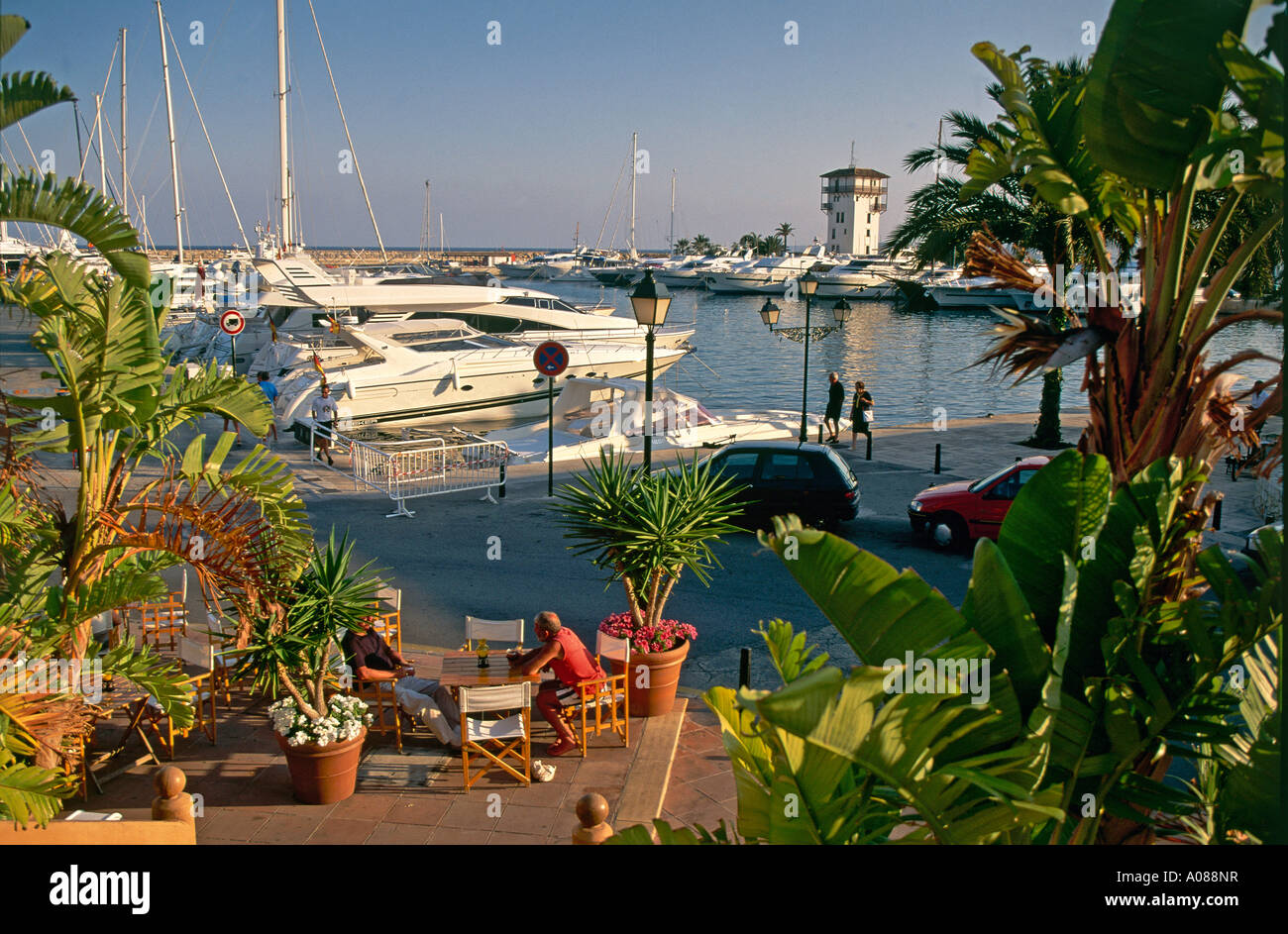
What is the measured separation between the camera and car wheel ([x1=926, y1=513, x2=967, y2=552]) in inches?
556

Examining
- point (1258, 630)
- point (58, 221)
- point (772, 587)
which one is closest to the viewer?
point (1258, 630)

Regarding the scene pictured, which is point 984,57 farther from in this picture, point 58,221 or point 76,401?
point 76,401

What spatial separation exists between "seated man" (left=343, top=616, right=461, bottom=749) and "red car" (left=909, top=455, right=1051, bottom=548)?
884 centimetres

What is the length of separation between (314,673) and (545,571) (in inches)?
242

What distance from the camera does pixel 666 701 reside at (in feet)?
27.8

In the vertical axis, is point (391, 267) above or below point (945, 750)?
above

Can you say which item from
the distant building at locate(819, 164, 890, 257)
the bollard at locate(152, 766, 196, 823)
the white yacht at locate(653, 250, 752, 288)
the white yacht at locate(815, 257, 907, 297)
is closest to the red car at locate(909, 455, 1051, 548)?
the bollard at locate(152, 766, 196, 823)

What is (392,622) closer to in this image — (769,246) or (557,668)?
(557,668)

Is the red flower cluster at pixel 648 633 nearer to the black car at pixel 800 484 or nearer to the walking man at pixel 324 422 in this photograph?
the black car at pixel 800 484

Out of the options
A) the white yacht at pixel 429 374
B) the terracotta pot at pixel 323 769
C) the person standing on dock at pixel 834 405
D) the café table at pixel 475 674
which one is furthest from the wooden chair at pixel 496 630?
the white yacht at pixel 429 374

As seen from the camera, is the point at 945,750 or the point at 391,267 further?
the point at 391,267

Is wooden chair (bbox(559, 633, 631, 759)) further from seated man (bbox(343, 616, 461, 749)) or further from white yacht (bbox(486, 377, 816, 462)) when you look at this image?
white yacht (bbox(486, 377, 816, 462))
